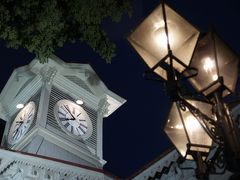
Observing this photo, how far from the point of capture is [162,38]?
4105 mm

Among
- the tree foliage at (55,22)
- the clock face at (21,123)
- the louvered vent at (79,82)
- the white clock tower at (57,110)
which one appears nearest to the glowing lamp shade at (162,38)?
the tree foliage at (55,22)

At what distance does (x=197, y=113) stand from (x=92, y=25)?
398 centimetres

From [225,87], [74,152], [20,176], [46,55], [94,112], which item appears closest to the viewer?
[225,87]

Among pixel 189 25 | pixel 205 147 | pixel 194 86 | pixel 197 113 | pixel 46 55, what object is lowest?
pixel 205 147

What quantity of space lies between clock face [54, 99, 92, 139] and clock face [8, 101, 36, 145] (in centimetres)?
115

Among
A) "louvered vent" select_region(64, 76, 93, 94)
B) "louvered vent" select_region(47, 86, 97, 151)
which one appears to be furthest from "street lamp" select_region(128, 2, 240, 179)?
"louvered vent" select_region(64, 76, 93, 94)

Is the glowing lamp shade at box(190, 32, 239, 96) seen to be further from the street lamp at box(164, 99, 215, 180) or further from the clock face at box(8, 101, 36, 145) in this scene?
the clock face at box(8, 101, 36, 145)

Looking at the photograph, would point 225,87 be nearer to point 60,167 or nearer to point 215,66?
point 215,66

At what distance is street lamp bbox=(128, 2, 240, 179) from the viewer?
3902 millimetres

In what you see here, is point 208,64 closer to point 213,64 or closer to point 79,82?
point 213,64

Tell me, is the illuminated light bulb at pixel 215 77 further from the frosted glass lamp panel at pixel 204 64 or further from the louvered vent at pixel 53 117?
the louvered vent at pixel 53 117

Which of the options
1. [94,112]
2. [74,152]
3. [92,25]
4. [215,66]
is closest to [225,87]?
[215,66]

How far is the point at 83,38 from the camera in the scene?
7.50 m

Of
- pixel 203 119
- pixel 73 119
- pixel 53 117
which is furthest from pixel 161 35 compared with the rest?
pixel 73 119
